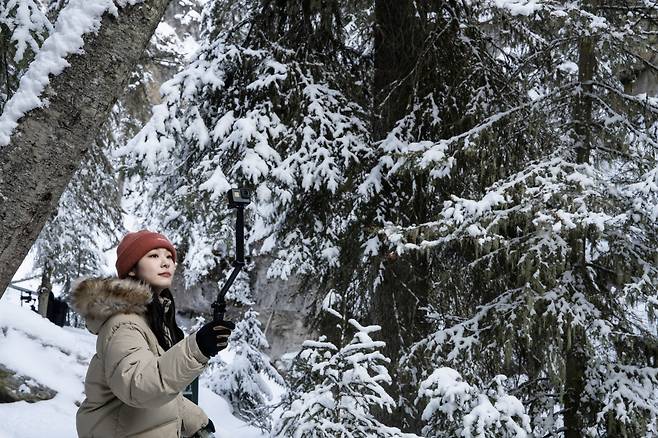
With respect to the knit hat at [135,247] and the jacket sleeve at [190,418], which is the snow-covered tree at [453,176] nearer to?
the jacket sleeve at [190,418]

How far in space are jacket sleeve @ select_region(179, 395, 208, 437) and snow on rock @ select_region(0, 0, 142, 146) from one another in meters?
1.26

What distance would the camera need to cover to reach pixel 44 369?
6488 millimetres

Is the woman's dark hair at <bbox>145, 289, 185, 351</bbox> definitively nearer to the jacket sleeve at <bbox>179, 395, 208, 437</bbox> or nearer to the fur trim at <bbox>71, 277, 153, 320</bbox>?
the fur trim at <bbox>71, 277, 153, 320</bbox>

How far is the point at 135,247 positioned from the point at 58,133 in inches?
22.8

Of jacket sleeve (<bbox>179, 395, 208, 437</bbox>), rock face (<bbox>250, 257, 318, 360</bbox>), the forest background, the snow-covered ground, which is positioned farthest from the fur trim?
rock face (<bbox>250, 257, 318, 360</bbox>)

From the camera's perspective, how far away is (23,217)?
6.84 feet

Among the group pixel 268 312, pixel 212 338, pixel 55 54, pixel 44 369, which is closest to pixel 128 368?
pixel 212 338

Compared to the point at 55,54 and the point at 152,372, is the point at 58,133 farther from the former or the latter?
the point at 152,372

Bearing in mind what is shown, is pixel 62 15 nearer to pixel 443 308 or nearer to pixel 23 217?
pixel 23 217

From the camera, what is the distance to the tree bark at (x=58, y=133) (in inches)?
82.0

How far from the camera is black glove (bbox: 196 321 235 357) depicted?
209cm

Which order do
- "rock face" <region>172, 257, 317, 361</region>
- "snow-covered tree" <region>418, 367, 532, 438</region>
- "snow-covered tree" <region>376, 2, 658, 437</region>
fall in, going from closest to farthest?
"snow-covered tree" <region>418, 367, 532, 438</region> < "snow-covered tree" <region>376, 2, 658, 437</region> < "rock face" <region>172, 257, 317, 361</region>

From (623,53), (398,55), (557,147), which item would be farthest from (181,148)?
(623,53)

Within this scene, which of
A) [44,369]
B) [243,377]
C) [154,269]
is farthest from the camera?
[243,377]
